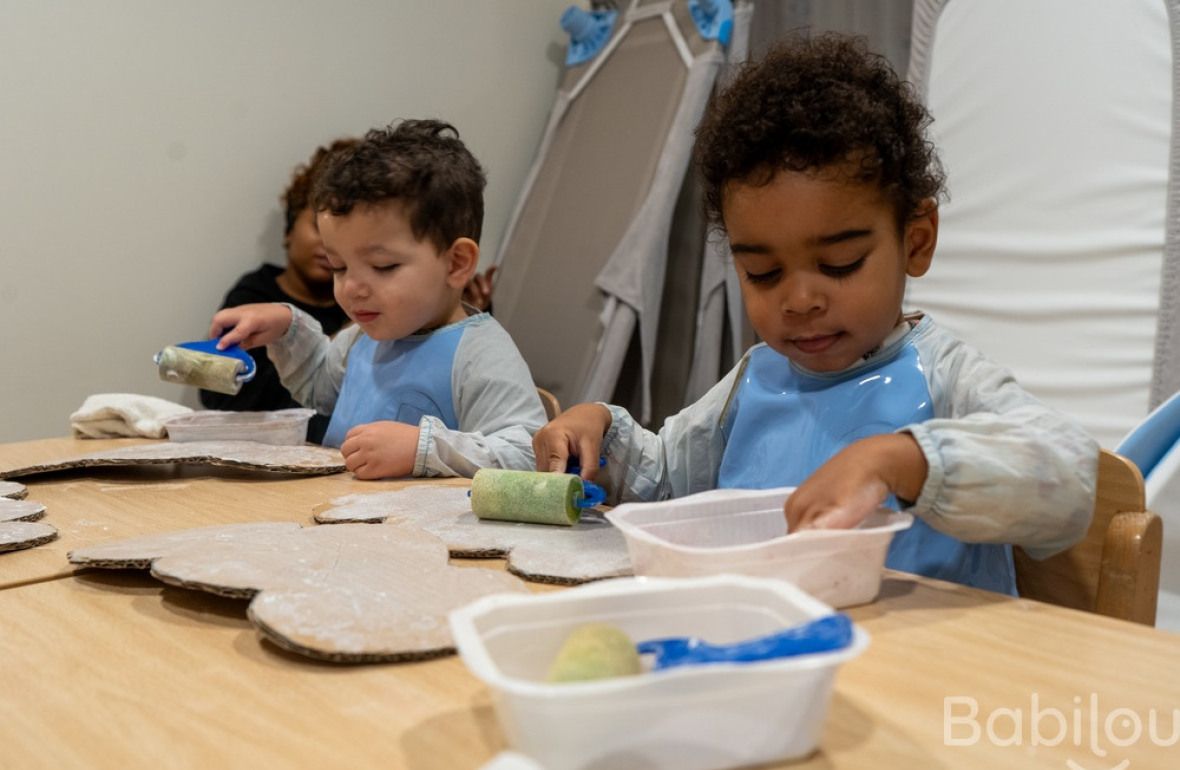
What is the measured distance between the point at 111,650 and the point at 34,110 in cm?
230

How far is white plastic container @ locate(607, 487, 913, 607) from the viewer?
0.70m

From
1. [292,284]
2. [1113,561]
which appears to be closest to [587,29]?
[292,284]

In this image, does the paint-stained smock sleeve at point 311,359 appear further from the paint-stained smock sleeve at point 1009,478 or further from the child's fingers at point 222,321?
the paint-stained smock sleeve at point 1009,478

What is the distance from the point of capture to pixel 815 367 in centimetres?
115

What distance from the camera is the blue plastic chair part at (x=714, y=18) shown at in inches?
108

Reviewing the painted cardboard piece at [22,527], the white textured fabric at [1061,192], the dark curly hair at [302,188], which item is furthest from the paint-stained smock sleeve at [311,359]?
the white textured fabric at [1061,192]

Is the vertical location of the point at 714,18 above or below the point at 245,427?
above

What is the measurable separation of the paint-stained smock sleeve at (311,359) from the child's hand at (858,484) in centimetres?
125

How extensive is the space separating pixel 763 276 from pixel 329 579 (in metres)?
0.52

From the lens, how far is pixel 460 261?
5.68ft

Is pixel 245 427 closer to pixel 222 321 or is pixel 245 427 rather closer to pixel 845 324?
pixel 222 321

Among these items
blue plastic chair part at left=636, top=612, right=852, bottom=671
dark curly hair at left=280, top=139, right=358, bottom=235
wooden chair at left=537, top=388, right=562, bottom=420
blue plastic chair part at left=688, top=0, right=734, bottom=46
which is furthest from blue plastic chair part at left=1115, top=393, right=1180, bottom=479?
dark curly hair at left=280, top=139, right=358, bottom=235

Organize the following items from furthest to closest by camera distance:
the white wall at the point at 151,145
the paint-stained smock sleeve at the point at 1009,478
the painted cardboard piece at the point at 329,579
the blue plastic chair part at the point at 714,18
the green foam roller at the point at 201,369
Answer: the blue plastic chair part at the point at 714,18 → the white wall at the point at 151,145 → the green foam roller at the point at 201,369 → the paint-stained smock sleeve at the point at 1009,478 → the painted cardboard piece at the point at 329,579

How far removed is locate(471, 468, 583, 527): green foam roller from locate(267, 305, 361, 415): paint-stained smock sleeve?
92 centimetres
